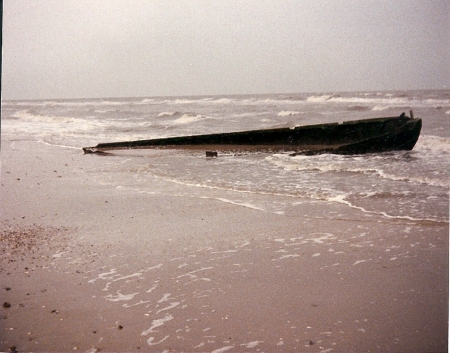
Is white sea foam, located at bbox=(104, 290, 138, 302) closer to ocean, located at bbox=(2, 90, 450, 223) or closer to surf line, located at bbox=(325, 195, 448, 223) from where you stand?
ocean, located at bbox=(2, 90, 450, 223)

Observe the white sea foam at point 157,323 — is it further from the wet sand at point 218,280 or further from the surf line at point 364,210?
the surf line at point 364,210

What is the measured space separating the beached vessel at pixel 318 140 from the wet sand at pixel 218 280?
394 cm

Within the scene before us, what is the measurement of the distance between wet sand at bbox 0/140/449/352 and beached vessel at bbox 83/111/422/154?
12.9 ft

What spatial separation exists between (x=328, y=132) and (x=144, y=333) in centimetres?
708

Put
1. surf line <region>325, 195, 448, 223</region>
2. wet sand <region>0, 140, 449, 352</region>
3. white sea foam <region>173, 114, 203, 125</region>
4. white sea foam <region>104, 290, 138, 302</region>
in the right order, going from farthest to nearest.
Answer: white sea foam <region>173, 114, 203, 125</region>
surf line <region>325, 195, 448, 223</region>
white sea foam <region>104, 290, 138, 302</region>
wet sand <region>0, 140, 449, 352</region>

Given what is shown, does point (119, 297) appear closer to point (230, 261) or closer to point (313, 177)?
point (230, 261)

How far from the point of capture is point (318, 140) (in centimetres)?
881

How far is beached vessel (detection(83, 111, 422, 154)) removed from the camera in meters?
8.06

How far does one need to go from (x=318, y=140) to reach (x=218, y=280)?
6344mm

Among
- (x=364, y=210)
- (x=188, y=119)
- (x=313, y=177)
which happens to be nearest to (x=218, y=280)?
(x=364, y=210)

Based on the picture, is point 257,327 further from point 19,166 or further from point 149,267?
point 19,166

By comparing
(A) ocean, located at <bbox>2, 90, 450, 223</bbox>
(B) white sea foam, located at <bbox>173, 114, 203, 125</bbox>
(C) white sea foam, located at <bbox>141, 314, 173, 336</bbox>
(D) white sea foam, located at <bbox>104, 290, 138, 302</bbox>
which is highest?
(B) white sea foam, located at <bbox>173, 114, 203, 125</bbox>

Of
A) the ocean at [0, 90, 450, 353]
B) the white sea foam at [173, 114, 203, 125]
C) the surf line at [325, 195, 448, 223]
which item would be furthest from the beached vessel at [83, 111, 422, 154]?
the white sea foam at [173, 114, 203, 125]

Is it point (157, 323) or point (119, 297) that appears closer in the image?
point (157, 323)
